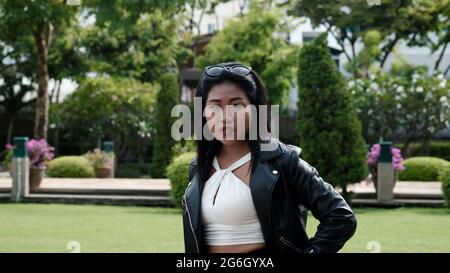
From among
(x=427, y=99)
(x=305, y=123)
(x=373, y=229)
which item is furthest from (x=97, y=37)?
(x=373, y=229)

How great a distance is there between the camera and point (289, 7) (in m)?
31.8

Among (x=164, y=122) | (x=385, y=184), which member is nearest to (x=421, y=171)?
(x=164, y=122)

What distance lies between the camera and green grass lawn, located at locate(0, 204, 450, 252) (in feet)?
30.1

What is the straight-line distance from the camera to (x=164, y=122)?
22625 millimetres

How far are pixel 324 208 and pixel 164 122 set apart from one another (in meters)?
20.1

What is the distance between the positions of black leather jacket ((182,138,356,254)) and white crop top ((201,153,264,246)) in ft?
0.11

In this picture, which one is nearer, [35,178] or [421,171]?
[35,178]

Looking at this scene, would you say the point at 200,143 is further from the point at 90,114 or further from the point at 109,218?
the point at 90,114

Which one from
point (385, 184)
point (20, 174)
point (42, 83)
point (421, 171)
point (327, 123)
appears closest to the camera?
point (327, 123)

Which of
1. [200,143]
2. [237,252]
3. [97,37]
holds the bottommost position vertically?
[237,252]

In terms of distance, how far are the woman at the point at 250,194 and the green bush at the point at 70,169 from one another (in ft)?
66.5

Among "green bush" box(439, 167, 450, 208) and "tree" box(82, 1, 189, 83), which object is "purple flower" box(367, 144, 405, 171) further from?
"tree" box(82, 1, 189, 83)

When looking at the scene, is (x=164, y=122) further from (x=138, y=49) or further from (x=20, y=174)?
(x=138, y=49)

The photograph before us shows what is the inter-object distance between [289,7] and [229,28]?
2.47 meters
